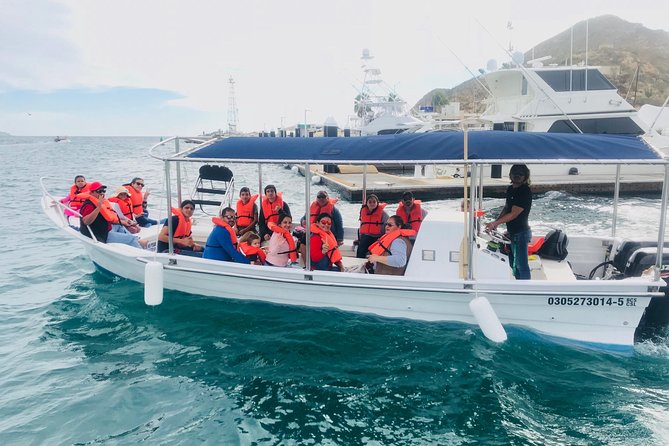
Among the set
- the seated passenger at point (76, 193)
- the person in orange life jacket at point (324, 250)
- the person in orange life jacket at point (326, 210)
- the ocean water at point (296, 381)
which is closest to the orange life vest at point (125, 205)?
the seated passenger at point (76, 193)

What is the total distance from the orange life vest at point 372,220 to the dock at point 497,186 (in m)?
11.5

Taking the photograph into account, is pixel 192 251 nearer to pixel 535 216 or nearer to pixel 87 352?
pixel 87 352

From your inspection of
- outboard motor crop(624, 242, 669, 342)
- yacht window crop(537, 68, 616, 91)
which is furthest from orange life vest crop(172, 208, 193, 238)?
yacht window crop(537, 68, 616, 91)

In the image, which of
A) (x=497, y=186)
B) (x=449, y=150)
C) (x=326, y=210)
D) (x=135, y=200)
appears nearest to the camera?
(x=449, y=150)

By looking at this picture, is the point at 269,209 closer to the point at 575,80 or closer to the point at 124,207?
the point at 124,207

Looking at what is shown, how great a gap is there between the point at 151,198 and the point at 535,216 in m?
14.8

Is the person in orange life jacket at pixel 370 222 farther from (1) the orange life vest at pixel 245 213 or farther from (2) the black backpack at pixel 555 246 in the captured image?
(2) the black backpack at pixel 555 246

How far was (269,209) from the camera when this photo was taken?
8.62 meters

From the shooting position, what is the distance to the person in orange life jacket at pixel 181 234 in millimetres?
7625

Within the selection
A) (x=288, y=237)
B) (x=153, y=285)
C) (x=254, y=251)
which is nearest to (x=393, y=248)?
(x=288, y=237)

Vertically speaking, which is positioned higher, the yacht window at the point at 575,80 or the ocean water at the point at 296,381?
the yacht window at the point at 575,80

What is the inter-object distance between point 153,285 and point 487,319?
422 centimetres

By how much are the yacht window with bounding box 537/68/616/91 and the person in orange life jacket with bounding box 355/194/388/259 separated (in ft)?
61.7

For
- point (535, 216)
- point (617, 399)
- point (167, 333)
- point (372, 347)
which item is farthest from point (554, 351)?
point (535, 216)
